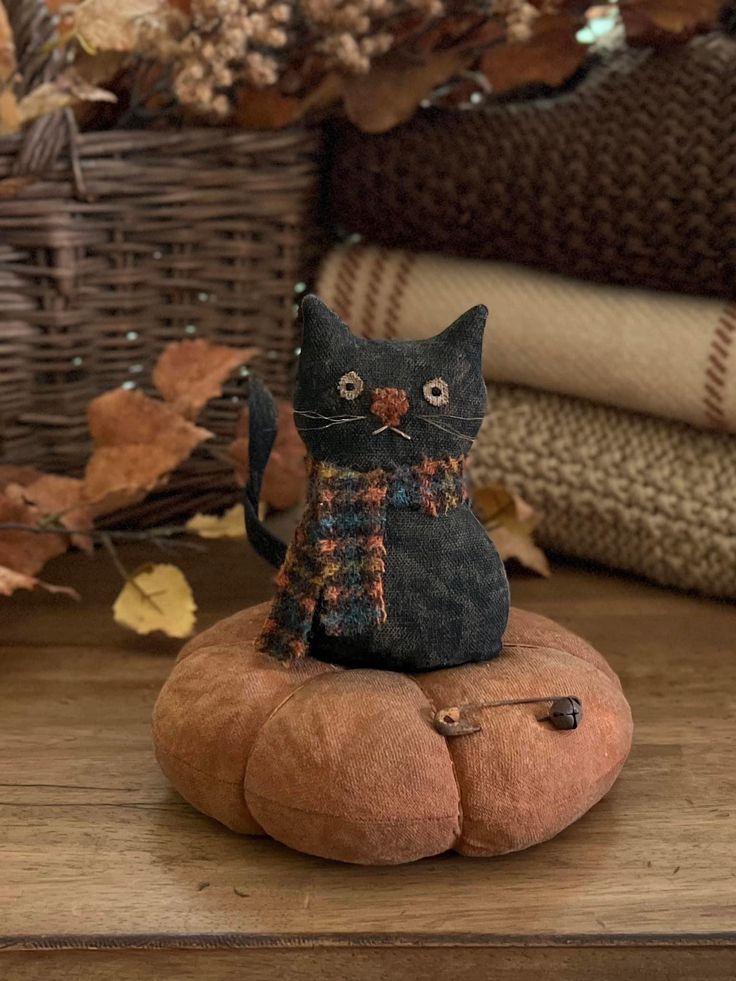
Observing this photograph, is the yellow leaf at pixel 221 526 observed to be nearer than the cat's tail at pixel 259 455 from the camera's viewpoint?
No

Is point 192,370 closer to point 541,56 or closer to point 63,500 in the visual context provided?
point 63,500

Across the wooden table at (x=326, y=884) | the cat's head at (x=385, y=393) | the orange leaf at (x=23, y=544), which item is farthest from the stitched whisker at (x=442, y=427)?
the orange leaf at (x=23, y=544)

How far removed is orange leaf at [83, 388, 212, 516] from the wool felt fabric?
0.19 m

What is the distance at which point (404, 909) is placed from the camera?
0.40 m

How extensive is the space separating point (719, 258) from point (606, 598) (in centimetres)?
21

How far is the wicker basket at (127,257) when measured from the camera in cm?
65

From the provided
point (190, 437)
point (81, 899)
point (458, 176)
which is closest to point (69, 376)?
point (190, 437)

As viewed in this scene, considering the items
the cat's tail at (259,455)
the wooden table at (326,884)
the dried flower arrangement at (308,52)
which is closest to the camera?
the wooden table at (326,884)

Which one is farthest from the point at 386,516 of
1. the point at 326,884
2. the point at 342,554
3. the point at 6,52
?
the point at 6,52

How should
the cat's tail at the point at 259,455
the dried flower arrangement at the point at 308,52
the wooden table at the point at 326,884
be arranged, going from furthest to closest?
the dried flower arrangement at the point at 308,52 < the cat's tail at the point at 259,455 < the wooden table at the point at 326,884

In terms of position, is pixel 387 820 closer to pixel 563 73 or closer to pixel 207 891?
pixel 207 891

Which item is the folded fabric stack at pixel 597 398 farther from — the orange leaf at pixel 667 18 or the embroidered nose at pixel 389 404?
the embroidered nose at pixel 389 404

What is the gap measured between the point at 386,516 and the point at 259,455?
86 mm

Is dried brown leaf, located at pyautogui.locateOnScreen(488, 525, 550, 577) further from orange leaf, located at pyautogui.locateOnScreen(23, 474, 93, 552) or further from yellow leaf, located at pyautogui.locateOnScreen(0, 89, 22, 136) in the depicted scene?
yellow leaf, located at pyautogui.locateOnScreen(0, 89, 22, 136)
